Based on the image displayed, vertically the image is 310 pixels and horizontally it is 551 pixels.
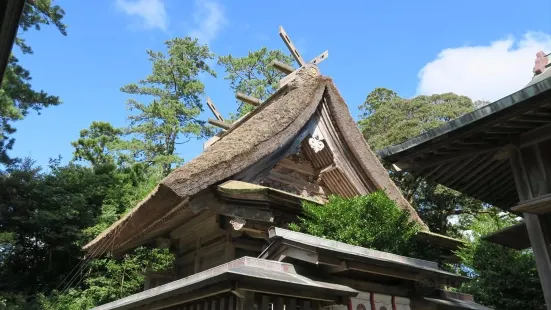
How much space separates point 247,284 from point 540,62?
5.22m

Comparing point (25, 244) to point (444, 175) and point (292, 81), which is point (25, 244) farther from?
point (444, 175)

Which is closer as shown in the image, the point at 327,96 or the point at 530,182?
the point at 530,182

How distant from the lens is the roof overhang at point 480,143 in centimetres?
431

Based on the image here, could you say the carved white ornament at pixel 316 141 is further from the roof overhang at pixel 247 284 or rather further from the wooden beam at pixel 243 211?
the roof overhang at pixel 247 284

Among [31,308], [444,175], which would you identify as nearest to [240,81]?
[31,308]

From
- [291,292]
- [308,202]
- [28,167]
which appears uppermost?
[28,167]

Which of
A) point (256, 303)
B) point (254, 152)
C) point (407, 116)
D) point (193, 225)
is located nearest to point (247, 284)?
point (256, 303)

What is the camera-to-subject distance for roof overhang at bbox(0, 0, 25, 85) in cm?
247

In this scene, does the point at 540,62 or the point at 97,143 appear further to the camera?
the point at 97,143

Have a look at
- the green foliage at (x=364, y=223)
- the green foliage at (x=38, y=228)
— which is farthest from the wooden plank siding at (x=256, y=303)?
the green foliage at (x=38, y=228)

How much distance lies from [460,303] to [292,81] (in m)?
5.41

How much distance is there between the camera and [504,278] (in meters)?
8.95

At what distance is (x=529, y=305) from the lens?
333 inches

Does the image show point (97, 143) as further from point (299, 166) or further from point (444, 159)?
point (444, 159)
